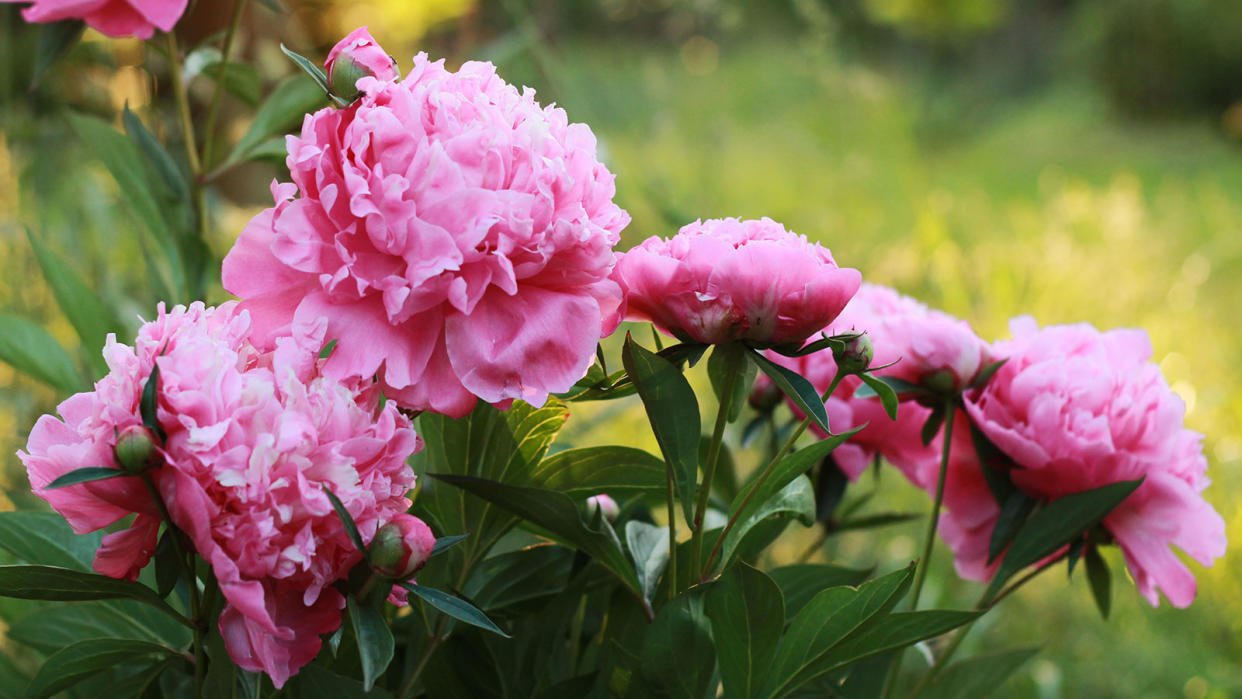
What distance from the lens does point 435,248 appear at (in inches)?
10.3

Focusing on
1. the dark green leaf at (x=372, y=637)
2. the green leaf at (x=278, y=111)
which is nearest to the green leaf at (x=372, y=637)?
the dark green leaf at (x=372, y=637)

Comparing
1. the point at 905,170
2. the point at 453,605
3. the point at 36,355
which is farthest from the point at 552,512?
the point at 905,170

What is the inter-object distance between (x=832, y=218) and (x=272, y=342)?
205 cm

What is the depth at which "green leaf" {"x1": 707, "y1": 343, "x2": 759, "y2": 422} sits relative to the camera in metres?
0.30

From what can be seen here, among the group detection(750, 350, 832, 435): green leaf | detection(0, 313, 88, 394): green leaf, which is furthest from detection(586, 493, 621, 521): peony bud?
detection(0, 313, 88, 394): green leaf

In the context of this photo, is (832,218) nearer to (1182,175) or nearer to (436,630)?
(436,630)

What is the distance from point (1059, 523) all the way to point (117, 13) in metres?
0.36

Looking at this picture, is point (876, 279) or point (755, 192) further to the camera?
point (755, 192)

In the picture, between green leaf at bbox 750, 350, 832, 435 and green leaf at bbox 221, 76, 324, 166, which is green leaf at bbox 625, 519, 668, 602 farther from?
green leaf at bbox 221, 76, 324, 166

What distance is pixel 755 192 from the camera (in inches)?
123

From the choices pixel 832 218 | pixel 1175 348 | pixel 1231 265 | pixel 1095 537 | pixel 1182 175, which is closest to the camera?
pixel 1095 537

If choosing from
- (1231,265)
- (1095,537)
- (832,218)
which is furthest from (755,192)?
(1095,537)

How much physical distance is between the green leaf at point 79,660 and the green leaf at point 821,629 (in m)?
0.18

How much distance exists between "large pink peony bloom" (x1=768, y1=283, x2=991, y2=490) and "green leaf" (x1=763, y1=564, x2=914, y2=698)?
0.09 m
